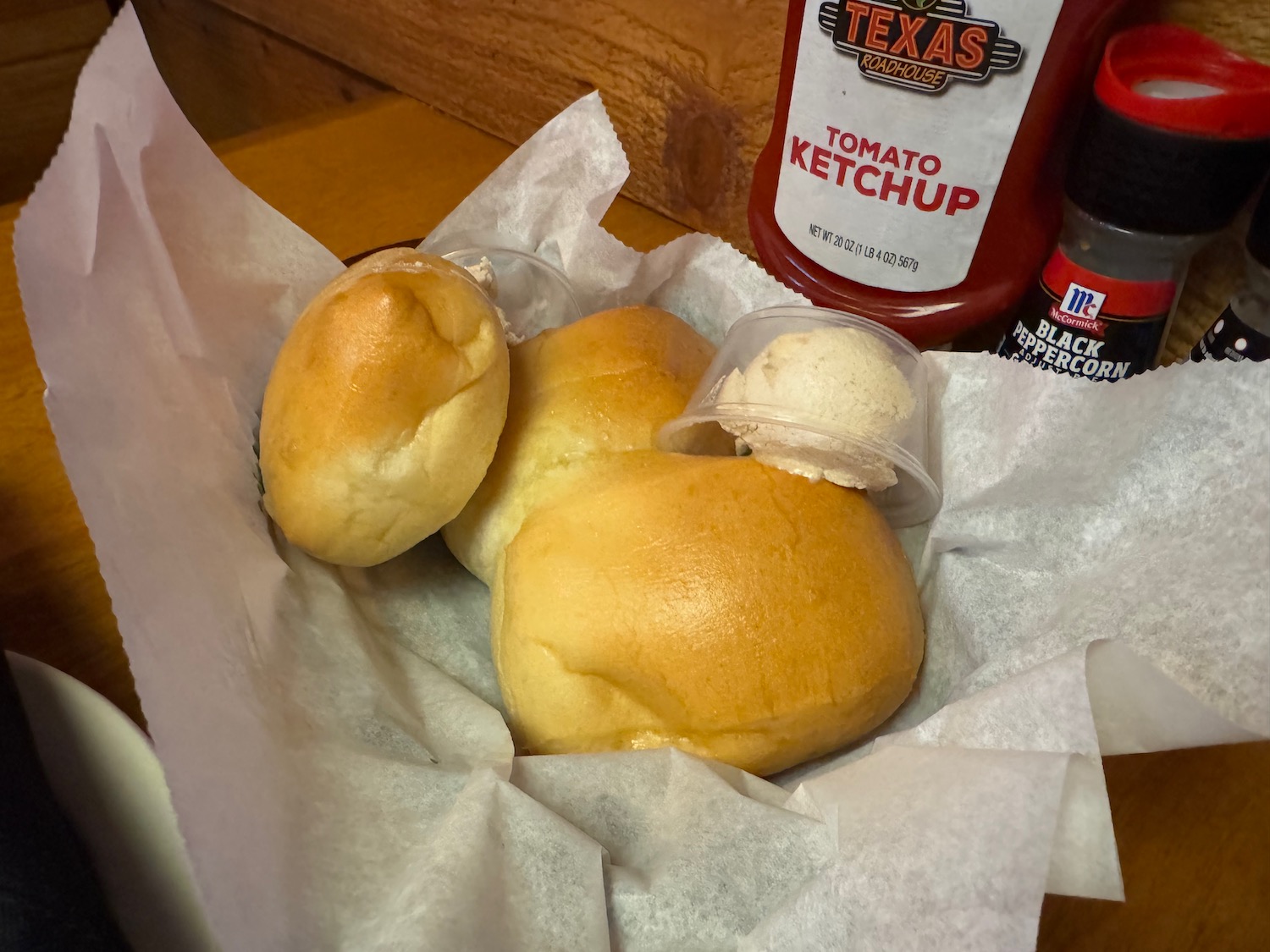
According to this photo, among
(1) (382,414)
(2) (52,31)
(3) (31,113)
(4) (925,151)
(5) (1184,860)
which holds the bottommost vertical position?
(3) (31,113)

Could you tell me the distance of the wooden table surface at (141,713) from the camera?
43 cm

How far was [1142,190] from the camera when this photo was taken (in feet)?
1.49

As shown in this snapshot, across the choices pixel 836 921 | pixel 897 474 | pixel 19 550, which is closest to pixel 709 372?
pixel 897 474

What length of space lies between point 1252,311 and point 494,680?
0.50 metres

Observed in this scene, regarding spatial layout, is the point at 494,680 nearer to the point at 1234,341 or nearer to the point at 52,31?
the point at 1234,341

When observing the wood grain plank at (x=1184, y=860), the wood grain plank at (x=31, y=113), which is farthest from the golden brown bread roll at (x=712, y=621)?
the wood grain plank at (x=31, y=113)

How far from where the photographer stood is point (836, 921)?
353 millimetres

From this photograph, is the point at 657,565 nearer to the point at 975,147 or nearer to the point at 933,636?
the point at 933,636

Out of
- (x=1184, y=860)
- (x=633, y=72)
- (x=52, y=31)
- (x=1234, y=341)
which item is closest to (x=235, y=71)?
(x=52, y=31)

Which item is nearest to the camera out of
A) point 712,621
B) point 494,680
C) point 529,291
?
point 712,621

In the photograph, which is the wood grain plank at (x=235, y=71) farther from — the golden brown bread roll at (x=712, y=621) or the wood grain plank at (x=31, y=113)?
the golden brown bread roll at (x=712, y=621)

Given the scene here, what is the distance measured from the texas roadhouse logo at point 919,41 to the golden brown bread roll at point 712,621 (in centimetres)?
24

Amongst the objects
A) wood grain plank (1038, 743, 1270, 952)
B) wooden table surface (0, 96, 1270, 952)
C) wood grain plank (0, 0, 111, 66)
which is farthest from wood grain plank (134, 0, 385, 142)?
wood grain plank (1038, 743, 1270, 952)

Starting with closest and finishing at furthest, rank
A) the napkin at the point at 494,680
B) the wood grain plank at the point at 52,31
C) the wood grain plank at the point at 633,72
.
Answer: the napkin at the point at 494,680
the wood grain plank at the point at 633,72
the wood grain plank at the point at 52,31
